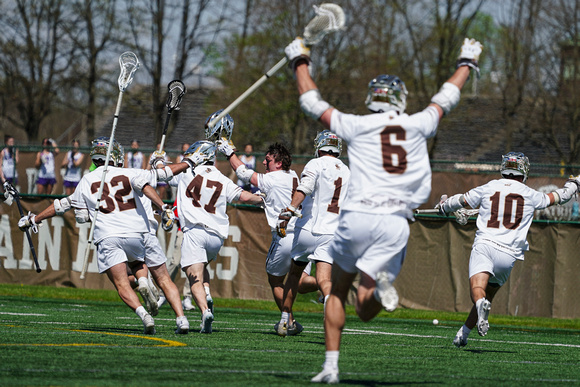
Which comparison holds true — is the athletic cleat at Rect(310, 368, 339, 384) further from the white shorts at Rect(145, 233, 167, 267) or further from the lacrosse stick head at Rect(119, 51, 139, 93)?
the lacrosse stick head at Rect(119, 51, 139, 93)

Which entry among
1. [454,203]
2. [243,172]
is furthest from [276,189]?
[454,203]

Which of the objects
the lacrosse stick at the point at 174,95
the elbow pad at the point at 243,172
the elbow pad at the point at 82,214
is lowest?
the elbow pad at the point at 82,214

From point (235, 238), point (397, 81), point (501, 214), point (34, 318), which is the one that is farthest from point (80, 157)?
Answer: point (397, 81)

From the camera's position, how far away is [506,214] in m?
10.6

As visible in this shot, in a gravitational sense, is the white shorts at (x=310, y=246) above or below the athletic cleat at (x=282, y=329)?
above

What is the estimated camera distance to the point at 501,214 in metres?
10.6

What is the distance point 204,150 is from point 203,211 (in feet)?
2.58

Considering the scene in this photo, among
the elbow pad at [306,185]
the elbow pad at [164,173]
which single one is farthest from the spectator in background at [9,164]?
the elbow pad at [306,185]

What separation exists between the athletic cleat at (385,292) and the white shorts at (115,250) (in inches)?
171

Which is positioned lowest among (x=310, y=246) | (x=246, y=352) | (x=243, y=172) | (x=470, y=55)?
(x=246, y=352)

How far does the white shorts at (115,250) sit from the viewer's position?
1003 centimetres

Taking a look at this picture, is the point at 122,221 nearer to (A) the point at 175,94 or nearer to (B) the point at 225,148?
(B) the point at 225,148

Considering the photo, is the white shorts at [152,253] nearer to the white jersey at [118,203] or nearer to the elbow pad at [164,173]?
the white jersey at [118,203]

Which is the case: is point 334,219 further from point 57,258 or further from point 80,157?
point 80,157
